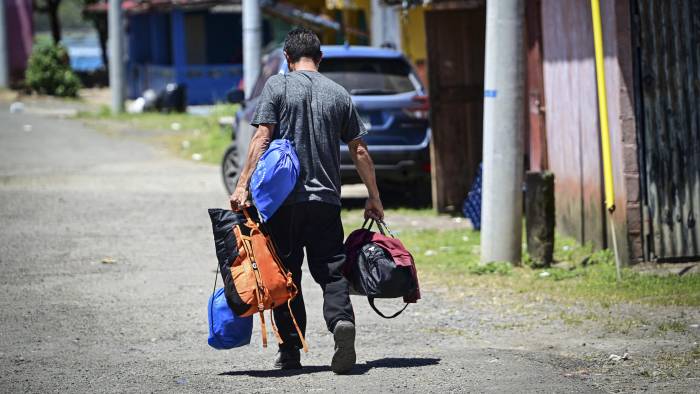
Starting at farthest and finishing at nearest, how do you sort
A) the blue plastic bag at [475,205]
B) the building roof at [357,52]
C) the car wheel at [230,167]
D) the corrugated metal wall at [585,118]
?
the car wheel at [230,167] < the building roof at [357,52] < the blue plastic bag at [475,205] < the corrugated metal wall at [585,118]

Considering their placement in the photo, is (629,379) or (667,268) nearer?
(629,379)

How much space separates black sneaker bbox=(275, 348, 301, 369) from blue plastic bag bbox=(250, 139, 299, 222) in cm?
84

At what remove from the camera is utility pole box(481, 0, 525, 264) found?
974 cm

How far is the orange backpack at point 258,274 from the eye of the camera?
6.37 metres

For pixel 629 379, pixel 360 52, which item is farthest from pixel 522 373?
pixel 360 52

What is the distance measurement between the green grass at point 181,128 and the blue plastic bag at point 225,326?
1308 cm

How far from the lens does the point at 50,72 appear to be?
34.2 m

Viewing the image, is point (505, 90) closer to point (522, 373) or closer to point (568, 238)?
point (568, 238)

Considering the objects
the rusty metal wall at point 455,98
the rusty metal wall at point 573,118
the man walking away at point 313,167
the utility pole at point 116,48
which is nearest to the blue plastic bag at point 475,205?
the rusty metal wall at point 573,118

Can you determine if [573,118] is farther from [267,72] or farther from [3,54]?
[3,54]

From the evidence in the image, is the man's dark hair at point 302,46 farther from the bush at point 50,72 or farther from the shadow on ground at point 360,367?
the bush at point 50,72

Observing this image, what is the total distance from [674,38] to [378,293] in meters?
4.52

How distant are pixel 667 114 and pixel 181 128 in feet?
54.2

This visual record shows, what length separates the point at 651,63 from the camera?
9758mm
